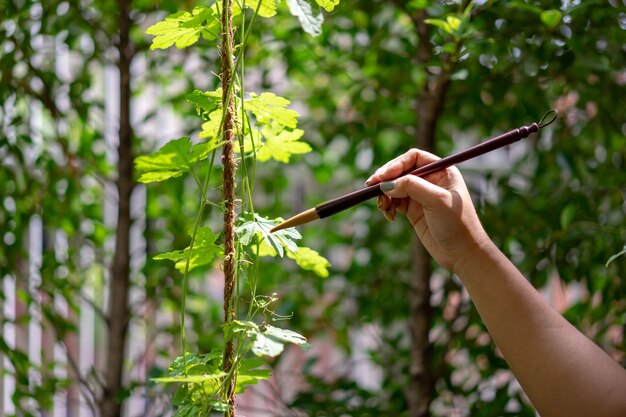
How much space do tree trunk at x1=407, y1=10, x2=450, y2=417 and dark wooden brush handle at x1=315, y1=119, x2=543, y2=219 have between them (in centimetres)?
42

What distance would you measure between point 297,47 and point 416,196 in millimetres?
569

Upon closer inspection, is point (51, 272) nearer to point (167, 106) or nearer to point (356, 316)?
point (167, 106)

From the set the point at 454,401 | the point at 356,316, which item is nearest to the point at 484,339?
the point at 454,401

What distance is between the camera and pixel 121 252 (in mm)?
1094

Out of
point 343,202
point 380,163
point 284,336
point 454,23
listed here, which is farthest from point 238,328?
point 380,163

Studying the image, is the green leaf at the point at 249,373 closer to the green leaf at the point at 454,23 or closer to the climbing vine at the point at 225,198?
the climbing vine at the point at 225,198

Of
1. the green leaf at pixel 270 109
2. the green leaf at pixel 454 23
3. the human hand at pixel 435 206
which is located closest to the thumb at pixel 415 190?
the human hand at pixel 435 206

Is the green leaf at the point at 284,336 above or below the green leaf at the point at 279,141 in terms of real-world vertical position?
below

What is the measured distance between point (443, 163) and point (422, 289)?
47cm

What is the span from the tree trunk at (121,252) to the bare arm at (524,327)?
52cm

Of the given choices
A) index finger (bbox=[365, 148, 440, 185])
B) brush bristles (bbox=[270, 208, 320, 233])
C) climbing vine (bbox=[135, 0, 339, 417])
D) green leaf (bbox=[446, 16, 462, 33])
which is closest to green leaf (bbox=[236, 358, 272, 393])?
climbing vine (bbox=[135, 0, 339, 417])

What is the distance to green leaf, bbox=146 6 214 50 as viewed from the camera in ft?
1.82

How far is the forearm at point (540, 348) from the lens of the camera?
26.3 inches

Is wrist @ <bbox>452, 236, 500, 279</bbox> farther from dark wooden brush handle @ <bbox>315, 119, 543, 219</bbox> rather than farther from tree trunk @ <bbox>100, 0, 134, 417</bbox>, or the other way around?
tree trunk @ <bbox>100, 0, 134, 417</bbox>
